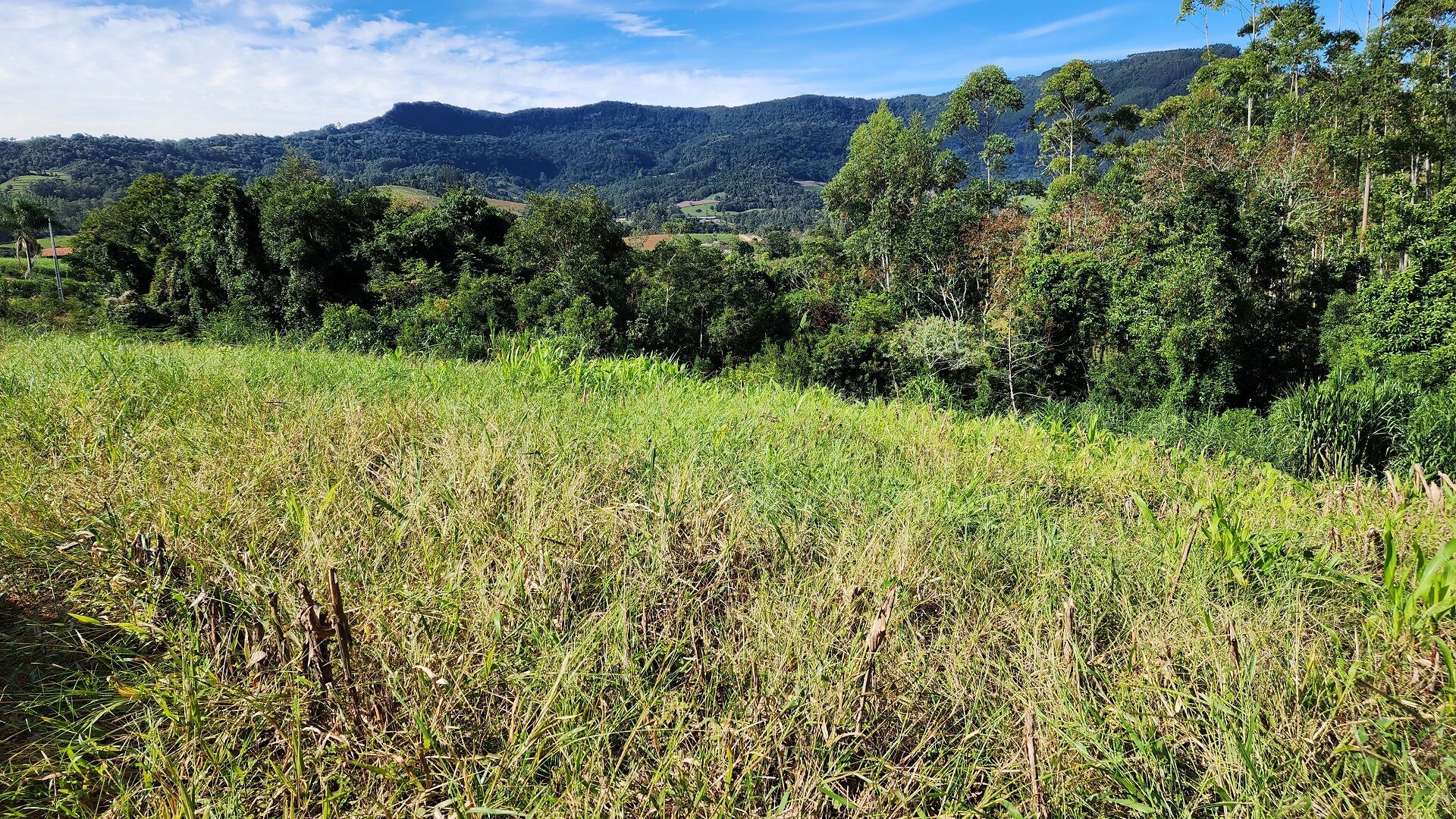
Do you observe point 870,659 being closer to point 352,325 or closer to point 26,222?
point 352,325

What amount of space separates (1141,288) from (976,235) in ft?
20.3

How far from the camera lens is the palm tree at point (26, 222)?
40844 mm

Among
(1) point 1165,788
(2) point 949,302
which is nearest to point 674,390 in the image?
(1) point 1165,788

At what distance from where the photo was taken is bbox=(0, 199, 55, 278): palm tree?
134 ft

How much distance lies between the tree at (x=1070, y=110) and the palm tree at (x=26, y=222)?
5722 centimetres

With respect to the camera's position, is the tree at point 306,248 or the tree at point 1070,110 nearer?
the tree at point 306,248

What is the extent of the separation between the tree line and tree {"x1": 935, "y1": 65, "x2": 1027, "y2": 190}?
11 cm

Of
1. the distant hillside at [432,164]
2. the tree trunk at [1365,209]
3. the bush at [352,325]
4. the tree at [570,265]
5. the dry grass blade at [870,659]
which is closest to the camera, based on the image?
the dry grass blade at [870,659]

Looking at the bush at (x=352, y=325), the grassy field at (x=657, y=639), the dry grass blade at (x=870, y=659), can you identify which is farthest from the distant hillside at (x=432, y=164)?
the dry grass blade at (x=870, y=659)

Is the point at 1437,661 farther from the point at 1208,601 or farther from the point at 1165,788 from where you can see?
the point at 1165,788

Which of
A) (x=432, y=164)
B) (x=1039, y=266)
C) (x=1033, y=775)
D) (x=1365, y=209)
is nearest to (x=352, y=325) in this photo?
(x=1039, y=266)

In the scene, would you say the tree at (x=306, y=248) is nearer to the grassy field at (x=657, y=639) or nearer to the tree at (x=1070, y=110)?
the grassy field at (x=657, y=639)

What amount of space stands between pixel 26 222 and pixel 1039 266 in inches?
2225

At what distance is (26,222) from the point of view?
41375 mm
